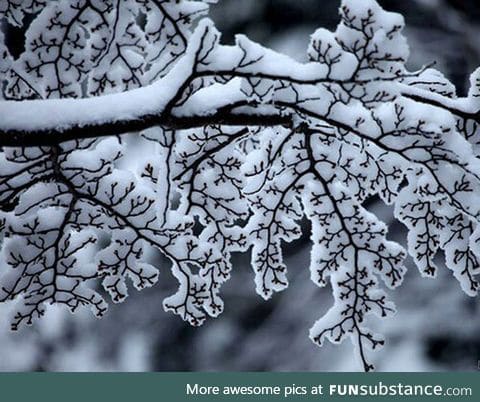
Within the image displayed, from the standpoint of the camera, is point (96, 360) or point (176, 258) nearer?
point (176, 258)

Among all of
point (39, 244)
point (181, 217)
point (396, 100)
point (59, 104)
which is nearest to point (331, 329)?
point (181, 217)

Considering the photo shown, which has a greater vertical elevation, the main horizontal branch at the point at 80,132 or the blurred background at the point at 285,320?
the blurred background at the point at 285,320

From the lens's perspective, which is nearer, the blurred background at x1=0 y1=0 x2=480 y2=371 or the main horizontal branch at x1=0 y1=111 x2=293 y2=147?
the main horizontal branch at x1=0 y1=111 x2=293 y2=147

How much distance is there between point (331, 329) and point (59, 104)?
4.08ft

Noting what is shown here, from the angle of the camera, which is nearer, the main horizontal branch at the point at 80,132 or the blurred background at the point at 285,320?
the main horizontal branch at the point at 80,132

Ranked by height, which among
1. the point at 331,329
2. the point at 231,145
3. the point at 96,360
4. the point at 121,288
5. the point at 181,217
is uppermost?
the point at 96,360

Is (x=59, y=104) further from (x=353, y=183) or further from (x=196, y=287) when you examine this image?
(x=353, y=183)

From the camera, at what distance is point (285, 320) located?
666cm

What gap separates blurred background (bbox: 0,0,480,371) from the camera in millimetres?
5523

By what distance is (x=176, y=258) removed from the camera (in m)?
2.16

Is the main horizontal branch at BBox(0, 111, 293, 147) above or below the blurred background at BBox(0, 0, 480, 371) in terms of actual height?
below

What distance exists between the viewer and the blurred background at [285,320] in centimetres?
552

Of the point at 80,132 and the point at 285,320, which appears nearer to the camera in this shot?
the point at 80,132

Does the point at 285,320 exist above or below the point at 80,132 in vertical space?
above
